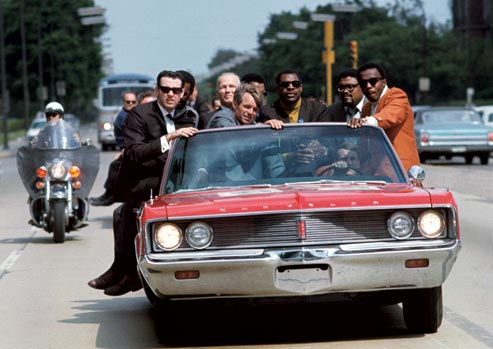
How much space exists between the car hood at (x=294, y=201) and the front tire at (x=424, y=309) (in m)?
0.64

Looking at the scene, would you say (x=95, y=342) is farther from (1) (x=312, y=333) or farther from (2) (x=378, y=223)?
(2) (x=378, y=223)

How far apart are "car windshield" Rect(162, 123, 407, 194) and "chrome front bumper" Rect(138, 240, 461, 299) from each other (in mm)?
950

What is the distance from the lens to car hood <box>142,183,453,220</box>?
7.59 meters

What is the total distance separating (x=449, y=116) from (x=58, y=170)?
79.7 feet

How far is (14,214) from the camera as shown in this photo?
20.9 metres

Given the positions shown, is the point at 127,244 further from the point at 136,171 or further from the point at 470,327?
the point at 470,327

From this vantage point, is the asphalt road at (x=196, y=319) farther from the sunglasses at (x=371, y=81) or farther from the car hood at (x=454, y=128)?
the car hood at (x=454, y=128)

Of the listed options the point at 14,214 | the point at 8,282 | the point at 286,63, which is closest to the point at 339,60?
the point at 286,63

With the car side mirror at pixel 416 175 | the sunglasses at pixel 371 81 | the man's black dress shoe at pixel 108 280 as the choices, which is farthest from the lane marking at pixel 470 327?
the man's black dress shoe at pixel 108 280

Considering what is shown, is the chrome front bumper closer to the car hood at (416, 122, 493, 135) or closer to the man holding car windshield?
the man holding car windshield

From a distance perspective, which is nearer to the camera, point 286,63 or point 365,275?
point 365,275

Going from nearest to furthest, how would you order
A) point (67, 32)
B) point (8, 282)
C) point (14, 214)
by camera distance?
point (8, 282), point (14, 214), point (67, 32)

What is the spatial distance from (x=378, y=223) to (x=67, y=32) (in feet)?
336

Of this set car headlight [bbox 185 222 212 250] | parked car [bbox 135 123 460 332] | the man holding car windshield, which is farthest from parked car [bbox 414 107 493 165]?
car headlight [bbox 185 222 212 250]
